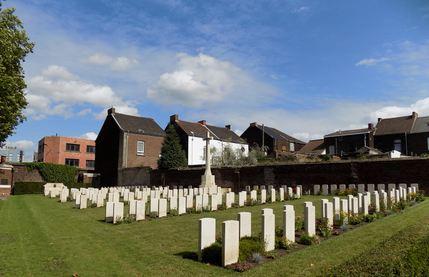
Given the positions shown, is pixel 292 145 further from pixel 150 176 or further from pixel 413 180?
pixel 413 180

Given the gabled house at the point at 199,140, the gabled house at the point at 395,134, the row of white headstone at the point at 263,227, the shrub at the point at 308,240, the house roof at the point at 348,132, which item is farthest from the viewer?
the house roof at the point at 348,132

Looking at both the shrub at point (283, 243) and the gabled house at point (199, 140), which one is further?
the gabled house at point (199, 140)

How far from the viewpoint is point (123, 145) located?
4309 cm

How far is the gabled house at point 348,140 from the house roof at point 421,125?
5.34 m

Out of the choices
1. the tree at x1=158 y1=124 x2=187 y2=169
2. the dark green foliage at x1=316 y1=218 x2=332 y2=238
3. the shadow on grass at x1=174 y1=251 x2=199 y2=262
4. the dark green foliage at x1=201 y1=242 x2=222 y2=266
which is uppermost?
the tree at x1=158 y1=124 x2=187 y2=169

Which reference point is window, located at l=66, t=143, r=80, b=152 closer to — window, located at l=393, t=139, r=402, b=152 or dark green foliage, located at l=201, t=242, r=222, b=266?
window, located at l=393, t=139, r=402, b=152

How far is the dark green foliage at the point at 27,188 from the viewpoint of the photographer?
37144 mm

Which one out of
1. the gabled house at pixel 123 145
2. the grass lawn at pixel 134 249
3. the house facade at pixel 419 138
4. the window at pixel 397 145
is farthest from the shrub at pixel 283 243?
the window at pixel 397 145

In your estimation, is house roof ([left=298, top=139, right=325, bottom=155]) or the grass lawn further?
house roof ([left=298, top=139, right=325, bottom=155])

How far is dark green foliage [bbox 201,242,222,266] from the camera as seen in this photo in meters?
7.02

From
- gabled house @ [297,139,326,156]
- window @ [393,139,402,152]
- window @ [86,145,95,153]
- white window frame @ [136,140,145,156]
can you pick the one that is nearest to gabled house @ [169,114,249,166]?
white window frame @ [136,140,145,156]

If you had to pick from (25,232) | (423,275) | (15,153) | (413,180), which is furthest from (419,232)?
(15,153)

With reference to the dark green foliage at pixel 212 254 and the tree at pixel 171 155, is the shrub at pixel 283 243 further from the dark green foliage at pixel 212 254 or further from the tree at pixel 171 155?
the tree at pixel 171 155

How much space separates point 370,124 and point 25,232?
5169 cm
